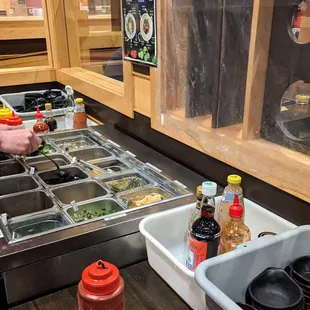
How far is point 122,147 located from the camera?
5.29 feet

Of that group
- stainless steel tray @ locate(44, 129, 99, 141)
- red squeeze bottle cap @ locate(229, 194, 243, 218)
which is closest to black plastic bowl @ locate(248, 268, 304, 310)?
red squeeze bottle cap @ locate(229, 194, 243, 218)

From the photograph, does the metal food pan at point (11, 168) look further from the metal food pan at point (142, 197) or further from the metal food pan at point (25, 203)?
the metal food pan at point (142, 197)

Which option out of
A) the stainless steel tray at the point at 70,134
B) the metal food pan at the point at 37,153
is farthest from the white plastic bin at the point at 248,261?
the stainless steel tray at the point at 70,134

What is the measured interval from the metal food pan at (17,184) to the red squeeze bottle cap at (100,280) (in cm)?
65

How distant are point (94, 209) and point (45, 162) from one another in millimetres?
401

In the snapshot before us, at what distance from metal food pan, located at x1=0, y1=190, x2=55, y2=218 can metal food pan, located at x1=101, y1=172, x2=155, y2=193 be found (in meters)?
0.20

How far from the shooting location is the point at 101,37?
2154 millimetres

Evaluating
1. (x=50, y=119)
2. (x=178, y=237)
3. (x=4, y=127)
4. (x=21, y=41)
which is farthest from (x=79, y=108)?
(x=21, y=41)

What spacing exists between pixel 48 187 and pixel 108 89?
2.28ft

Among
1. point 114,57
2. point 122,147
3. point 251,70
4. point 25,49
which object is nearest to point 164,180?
point 122,147

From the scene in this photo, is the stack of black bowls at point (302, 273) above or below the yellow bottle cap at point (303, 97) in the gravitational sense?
below

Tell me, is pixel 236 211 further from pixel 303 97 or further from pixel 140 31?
pixel 140 31

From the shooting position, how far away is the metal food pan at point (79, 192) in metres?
1.29

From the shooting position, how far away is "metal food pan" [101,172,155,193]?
132 centimetres
